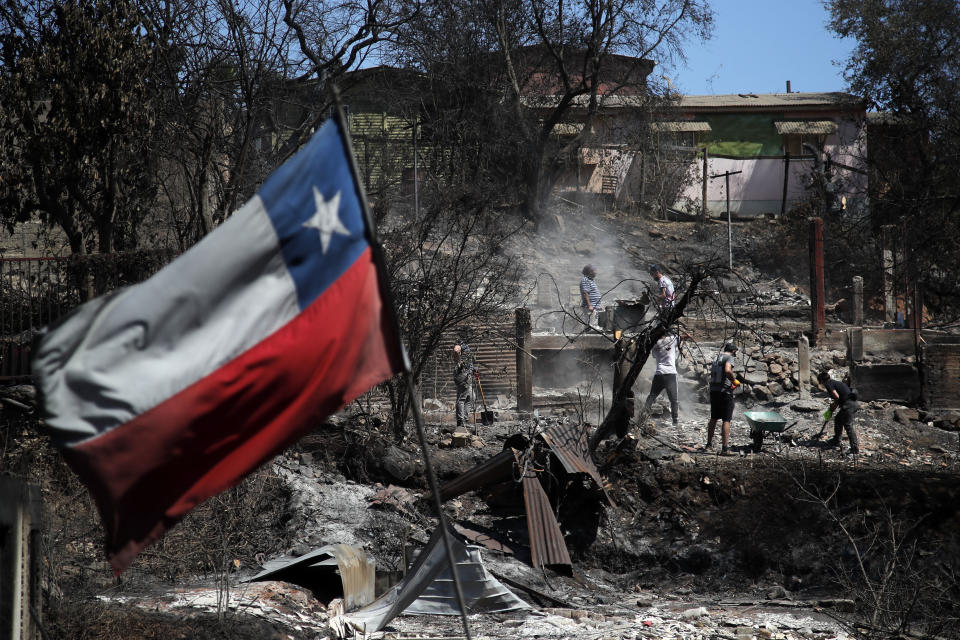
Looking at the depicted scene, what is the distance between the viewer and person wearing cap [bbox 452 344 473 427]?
48.0 ft

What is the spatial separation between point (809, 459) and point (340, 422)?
23.3ft

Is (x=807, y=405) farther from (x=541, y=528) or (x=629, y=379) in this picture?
(x=541, y=528)

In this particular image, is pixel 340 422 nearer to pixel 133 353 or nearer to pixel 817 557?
pixel 817 557

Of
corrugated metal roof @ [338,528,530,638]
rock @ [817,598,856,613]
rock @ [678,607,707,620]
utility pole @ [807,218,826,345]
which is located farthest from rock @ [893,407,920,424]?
corrugated metal roof @ [338,528,530,638]

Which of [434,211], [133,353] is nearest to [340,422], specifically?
[434,211]

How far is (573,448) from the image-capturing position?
12.1m

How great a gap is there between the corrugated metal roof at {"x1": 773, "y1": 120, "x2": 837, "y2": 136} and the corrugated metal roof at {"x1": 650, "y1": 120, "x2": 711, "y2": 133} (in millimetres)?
2884

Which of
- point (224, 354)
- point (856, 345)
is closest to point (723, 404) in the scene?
point (856, 345)

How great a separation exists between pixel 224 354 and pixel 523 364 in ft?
39.9

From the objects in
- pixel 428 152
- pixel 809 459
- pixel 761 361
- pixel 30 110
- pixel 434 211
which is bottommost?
pixel 809 459

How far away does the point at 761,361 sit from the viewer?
18.2 meters

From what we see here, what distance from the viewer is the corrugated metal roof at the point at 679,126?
106ft

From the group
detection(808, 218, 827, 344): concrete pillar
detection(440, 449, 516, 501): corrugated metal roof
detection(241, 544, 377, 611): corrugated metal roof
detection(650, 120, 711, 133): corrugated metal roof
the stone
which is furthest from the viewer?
detection(650, 120, 711, 133): corrugated metal roof

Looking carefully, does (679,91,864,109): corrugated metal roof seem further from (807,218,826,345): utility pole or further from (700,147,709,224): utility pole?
(807,218,826,345): utility pole
